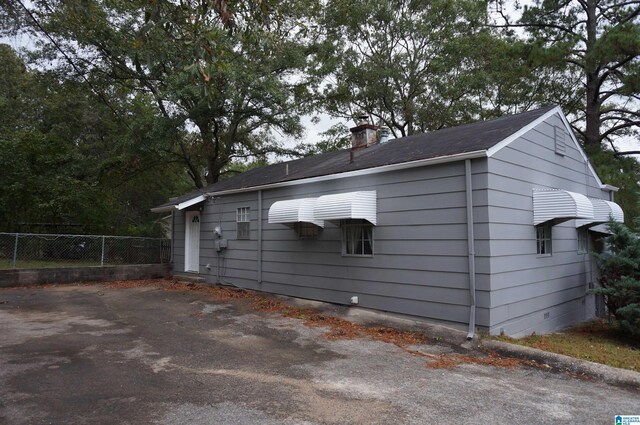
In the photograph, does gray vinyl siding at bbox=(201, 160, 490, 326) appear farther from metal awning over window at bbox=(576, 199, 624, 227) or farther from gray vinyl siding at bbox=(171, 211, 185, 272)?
gray vinyl siding at bbox=(171, 211, 185, 272)

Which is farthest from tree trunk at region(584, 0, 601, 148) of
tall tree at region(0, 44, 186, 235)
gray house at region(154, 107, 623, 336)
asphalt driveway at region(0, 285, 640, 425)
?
tall tree at region(0, 44, 186, 235)

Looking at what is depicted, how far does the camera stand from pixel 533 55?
12.0 meters

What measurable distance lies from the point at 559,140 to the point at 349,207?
16.0 ft

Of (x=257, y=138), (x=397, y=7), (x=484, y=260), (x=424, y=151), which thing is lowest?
(x=484, y=260)

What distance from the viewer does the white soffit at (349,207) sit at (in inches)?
269

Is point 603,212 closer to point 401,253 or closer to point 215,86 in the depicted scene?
point 401,253

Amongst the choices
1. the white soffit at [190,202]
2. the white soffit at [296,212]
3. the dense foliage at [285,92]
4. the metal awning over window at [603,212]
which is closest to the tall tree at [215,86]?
the dense foliage at [285,92]

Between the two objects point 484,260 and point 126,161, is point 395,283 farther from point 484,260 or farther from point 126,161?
point 126,161

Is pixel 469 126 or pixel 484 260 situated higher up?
pixel 469 126

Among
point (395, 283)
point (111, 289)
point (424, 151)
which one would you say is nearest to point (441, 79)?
point (424, 151)

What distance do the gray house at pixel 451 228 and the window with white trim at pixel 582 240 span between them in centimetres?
5

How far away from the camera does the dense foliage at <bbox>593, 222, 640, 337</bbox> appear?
22.1ft

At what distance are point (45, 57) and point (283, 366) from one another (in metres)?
16.8

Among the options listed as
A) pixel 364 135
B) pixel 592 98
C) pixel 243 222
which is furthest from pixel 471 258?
pixel 592 98
